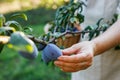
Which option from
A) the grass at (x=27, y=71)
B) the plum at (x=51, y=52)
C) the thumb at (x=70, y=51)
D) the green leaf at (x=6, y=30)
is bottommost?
the grass at (x=27, y=71)

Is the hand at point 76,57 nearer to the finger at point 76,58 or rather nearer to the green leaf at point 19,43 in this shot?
the finger at point 76,58

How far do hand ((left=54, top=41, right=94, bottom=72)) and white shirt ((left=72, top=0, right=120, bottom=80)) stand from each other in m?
0.36

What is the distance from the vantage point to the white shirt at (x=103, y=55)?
1.63m

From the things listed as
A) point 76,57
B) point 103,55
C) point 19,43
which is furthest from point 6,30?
point 103,55

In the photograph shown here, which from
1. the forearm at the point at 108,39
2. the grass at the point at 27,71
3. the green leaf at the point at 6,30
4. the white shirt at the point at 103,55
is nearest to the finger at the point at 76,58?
the forearm at the point at 108,39

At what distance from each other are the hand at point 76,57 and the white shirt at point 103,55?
0.36 m

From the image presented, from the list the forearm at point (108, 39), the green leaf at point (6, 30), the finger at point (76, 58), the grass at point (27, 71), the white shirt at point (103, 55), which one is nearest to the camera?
the green leaf at point (6, 30)

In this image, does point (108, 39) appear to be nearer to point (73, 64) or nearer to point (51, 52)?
Answer: point (73, 64)

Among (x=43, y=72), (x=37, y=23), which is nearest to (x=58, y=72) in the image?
(x=43, y=72)

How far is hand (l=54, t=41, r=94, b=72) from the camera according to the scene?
4.04 feet

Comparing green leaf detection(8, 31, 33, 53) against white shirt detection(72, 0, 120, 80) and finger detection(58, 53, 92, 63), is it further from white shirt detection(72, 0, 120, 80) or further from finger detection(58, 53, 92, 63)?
white shirt detection(72, 0, 120, 80)

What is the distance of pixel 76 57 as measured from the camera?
1232mm

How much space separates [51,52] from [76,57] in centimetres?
11

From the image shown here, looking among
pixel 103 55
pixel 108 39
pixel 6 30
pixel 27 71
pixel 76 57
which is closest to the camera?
pixel 6 30
